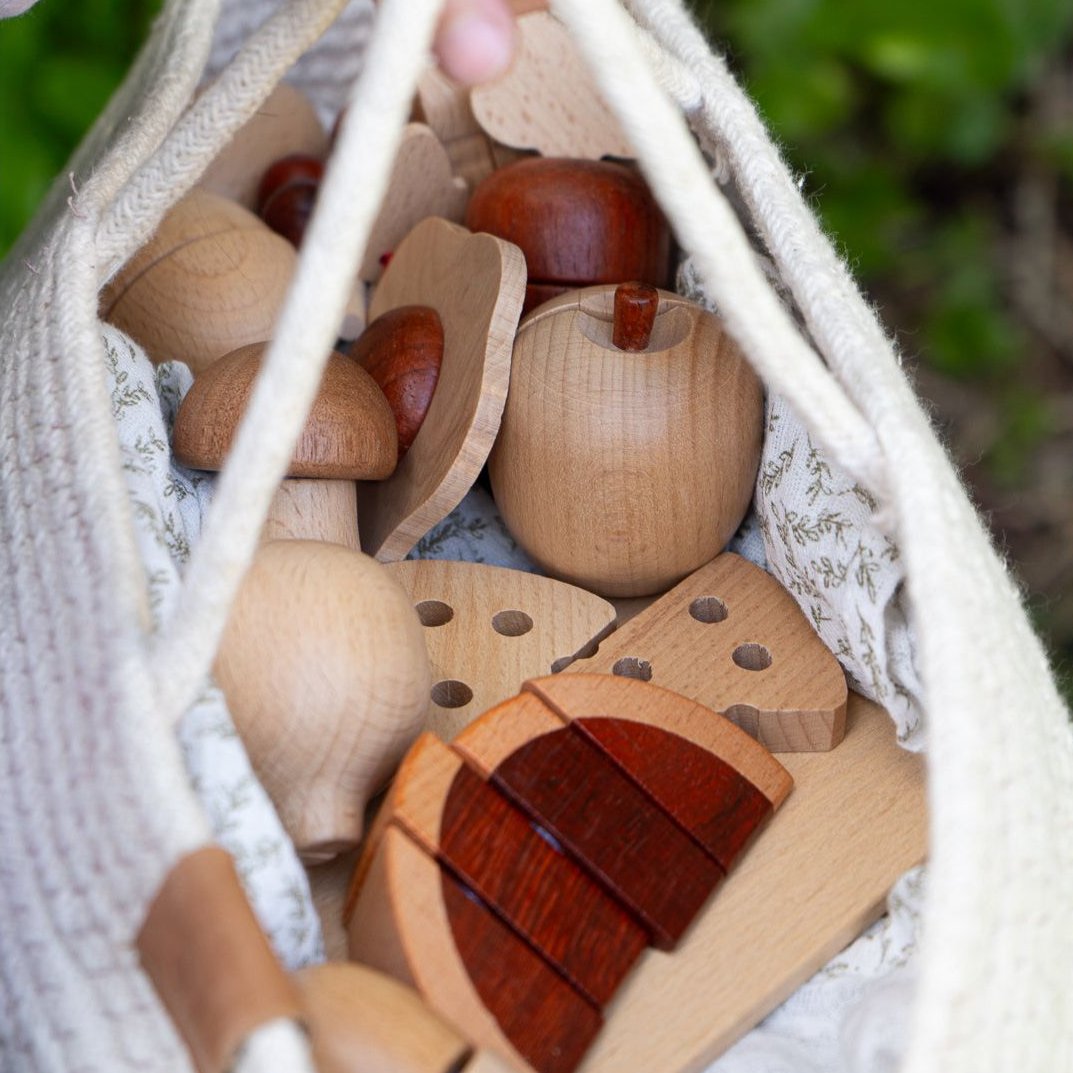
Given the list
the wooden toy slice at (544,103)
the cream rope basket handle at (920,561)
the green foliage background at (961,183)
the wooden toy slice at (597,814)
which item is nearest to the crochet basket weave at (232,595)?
the cream rope basket handle at (920,561)

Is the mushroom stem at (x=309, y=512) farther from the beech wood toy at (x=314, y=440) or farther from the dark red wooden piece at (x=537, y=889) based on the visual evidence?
the dark red wooden piece at (x=537, y=889)

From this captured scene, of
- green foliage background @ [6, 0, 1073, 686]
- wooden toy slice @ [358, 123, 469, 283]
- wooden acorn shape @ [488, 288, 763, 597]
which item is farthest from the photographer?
green foliage background @ [6, 0, 1073, 686]

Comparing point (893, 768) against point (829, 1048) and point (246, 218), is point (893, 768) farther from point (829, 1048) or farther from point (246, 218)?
point (246, 218)

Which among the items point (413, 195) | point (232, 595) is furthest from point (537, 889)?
point (413, 195)

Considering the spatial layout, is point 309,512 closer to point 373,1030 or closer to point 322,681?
point 322,681

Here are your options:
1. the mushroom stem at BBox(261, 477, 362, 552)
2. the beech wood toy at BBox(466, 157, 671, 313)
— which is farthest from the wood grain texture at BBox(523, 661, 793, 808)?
the beech wood toy at BBox(466, 157, 671, 313)

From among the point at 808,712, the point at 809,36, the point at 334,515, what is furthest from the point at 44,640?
the point at 809,36

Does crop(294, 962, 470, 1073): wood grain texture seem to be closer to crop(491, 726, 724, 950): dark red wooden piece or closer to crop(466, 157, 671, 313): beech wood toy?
crop(491, 726, 724, 950): dark red wooden piece

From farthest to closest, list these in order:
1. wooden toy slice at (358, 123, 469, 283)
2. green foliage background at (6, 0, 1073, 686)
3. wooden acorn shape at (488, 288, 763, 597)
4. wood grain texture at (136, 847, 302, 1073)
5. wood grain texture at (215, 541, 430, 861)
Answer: green foliage background at (6, 0, 1073, 686) → wooden toy slice at (358, 123, 469, 283) → wooden acorn shape at (488, 288, 763, 597) → wood grain texture at (215, 541, 430, 861) → wood grain texture at (136, 847, 302, 1073)
